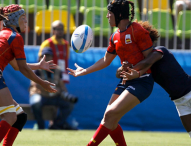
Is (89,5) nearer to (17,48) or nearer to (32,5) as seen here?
(32,5)

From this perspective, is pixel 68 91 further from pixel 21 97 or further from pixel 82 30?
pixel 82 30

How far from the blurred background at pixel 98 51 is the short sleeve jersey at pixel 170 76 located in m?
3.89

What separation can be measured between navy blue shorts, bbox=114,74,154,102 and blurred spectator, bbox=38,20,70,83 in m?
4.13

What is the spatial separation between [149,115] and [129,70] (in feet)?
15.1

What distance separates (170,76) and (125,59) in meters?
0.63

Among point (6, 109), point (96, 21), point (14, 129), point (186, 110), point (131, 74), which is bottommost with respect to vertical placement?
point (14, 129)

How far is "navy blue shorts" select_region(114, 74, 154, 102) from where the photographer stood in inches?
171

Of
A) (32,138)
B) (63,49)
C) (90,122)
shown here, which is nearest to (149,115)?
(90,122)

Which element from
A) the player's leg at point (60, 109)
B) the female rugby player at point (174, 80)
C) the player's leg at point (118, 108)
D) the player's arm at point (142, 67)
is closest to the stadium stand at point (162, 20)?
the player's leg at point (60, 109)

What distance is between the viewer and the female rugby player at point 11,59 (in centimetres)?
405

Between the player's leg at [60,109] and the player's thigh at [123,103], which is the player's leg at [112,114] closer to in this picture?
the player's thigh at [123,103]

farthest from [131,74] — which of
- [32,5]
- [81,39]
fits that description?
[32,5]

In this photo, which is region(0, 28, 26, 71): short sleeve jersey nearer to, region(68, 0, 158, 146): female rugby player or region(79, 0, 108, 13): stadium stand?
region(68, 0, 158, 146): female rugby player

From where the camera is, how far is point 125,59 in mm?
4562
